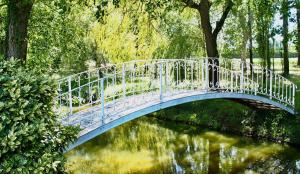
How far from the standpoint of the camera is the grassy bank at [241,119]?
15.2 m

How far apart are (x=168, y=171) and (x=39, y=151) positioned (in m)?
6.92

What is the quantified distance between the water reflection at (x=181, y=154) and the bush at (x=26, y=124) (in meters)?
6.49

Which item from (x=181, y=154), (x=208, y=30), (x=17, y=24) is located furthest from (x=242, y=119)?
(x=17, y=24)

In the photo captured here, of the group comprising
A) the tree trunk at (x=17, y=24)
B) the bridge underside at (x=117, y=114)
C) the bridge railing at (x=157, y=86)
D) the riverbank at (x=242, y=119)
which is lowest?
the riverbank at (x=242, y=119)

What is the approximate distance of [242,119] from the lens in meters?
16.8

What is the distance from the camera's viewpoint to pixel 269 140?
1548 cm

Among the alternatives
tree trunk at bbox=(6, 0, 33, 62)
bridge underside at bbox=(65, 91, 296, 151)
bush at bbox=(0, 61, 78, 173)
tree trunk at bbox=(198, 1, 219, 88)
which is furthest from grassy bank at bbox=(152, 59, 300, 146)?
bush at bbox=(0, 61, 78, 173)

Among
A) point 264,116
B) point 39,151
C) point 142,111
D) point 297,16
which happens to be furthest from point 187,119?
point 39,151

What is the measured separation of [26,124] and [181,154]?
30.4ft

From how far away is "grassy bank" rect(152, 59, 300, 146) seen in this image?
50.0 feet

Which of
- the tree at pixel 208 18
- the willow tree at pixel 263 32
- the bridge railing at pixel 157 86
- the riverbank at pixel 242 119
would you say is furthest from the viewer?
the willow tree at pixel 263 32

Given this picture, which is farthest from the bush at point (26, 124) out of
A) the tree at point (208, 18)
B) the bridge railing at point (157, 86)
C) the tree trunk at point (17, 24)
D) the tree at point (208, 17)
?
the tree at point (208, 17)

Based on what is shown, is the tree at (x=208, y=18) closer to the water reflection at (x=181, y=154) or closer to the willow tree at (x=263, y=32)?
the willow tree at (x=263, y=32)

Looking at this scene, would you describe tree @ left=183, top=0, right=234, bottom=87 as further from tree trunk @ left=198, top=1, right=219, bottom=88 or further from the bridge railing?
the bridge railing
